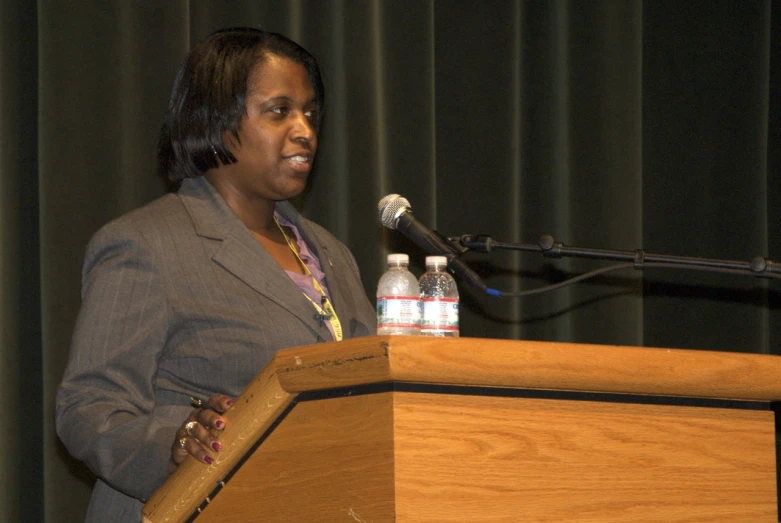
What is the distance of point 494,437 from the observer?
1306 mm

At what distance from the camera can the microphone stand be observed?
5.42 feet

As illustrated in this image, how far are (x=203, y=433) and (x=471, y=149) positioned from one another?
2.32m

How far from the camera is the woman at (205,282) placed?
5.89 feet

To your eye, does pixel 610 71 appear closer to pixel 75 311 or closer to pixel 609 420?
pixel 75 311

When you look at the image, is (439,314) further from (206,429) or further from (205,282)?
(205,282)

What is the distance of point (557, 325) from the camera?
3.84 m

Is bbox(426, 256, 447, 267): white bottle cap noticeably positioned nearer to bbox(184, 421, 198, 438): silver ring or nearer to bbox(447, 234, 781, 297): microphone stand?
bbox(447, 234, 781, 297): microphone stand

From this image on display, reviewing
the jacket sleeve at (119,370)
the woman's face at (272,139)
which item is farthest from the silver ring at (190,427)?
the woman's face at (272,139)

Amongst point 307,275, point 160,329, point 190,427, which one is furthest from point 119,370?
point 307,275

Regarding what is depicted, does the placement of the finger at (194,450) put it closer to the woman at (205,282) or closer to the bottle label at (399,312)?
the woman at (205,282)

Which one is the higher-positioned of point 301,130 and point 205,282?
point 301,130

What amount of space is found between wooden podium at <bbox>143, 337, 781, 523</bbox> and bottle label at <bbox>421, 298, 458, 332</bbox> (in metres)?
0.22

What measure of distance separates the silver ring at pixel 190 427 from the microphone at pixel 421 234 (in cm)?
45

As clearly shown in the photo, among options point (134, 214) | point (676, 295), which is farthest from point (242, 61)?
point (676, 295)
